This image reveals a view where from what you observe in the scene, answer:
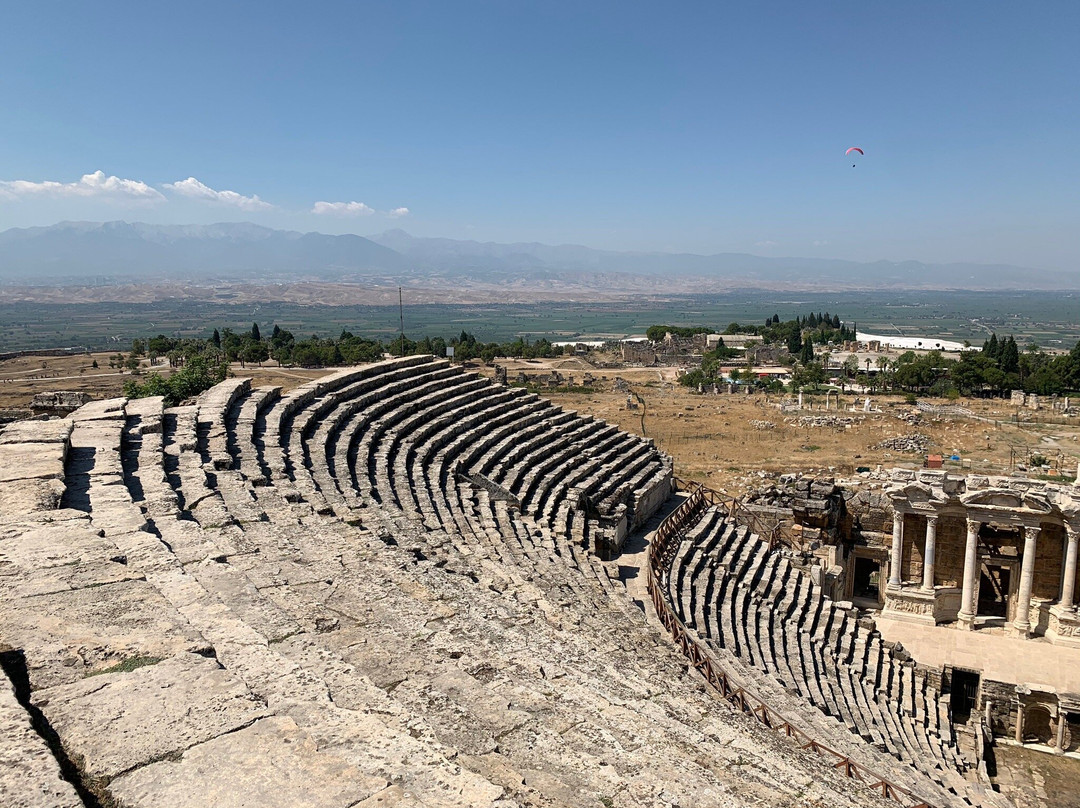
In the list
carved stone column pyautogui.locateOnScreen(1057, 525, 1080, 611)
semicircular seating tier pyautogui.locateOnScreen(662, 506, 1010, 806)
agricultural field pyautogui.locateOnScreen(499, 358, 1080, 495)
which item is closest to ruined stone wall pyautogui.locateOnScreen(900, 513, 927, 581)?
carved stone column pyautogui.locateOnScreen(1057, 525, 1080, 611)

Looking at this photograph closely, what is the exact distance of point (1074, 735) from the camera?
17516 millimetres

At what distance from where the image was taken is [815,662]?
1725cm

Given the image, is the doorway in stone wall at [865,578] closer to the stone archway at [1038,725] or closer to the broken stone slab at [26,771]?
the stone archway at [1038,725]

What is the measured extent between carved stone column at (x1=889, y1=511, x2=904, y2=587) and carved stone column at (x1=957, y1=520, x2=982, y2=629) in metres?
1.79

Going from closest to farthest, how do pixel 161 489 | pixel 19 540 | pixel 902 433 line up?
pixel 19 540
pixel 161 489
pixel 902 433

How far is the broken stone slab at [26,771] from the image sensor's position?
368 cm

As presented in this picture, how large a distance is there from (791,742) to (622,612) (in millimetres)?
4132

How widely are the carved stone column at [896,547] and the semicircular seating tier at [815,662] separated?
2.80m

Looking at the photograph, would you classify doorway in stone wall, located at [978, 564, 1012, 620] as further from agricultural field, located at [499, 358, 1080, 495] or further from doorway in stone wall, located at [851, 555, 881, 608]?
agricultural field, located at [499, 358, 1080, 495]

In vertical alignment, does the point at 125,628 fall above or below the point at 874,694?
above

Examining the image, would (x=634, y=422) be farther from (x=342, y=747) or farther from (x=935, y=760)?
(x=342, y=747)

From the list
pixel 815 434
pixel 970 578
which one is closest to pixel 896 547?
pixel 970 578

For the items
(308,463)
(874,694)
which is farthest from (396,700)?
(874,694)

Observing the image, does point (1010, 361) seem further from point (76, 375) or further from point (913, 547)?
point (76, 375)
